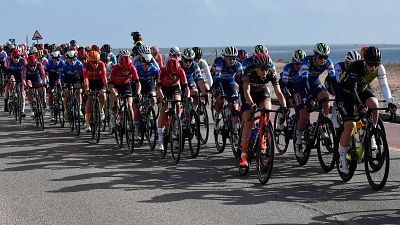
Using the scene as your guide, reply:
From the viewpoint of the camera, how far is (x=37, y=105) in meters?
15.6

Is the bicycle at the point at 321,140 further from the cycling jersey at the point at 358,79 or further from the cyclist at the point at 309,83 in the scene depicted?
the cycling jersey at the point at 358,79

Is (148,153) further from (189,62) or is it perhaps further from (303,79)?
(303,79)

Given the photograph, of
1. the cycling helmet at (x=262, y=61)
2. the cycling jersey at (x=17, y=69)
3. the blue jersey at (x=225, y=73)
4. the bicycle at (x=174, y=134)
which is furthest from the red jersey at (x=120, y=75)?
the cycling jersey at (x=17, y=69)

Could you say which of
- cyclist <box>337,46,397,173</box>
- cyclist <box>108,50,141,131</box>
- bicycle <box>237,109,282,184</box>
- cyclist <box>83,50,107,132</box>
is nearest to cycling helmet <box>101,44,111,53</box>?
cyclist <box>83,50,107,132</box>

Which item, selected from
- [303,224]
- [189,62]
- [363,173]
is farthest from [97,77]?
[303,224]

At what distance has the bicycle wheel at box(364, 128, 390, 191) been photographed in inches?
299

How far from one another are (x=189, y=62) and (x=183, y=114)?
1350mm

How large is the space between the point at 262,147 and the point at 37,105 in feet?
28.6

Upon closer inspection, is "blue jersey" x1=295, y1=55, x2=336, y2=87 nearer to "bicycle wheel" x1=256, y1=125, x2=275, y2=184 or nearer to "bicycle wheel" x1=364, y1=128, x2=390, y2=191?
"bicycle wheel" x1=256, y1=125, x2=275, y2=184

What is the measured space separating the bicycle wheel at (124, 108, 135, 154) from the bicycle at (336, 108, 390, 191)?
4.42m

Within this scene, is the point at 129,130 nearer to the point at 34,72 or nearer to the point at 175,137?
the point at 175,137

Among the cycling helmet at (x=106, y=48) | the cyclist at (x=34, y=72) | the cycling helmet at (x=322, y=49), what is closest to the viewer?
the cycling helmet at (x=322, y=49)

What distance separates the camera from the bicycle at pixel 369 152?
761cm

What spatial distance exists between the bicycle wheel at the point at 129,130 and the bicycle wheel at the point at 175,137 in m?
1.24
